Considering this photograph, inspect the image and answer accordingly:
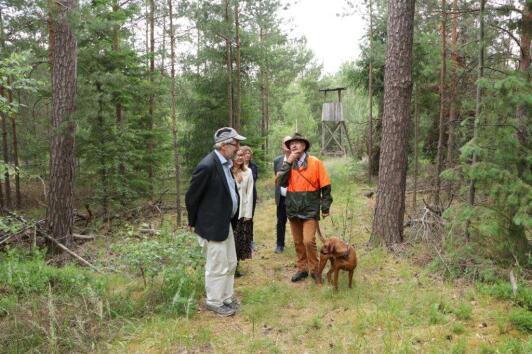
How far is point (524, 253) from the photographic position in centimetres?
Result: 538

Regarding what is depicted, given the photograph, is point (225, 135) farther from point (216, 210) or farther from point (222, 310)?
point (222, 310)

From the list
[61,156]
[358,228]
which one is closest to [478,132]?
[358,228]

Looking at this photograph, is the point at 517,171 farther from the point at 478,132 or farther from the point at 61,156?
the point at 61,156

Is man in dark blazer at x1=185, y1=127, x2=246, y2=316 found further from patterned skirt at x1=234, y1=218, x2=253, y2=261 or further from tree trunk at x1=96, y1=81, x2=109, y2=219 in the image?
tree trunk at x1=96, y1=81, x2=109, y2=219

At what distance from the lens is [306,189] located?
18.6 ft

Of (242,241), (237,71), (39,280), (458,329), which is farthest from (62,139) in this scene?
(237,71)

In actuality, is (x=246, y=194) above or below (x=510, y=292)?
above

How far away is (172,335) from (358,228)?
6149 millimetres

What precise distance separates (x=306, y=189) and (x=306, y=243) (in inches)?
32.4

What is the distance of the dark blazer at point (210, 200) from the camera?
4.64 metres

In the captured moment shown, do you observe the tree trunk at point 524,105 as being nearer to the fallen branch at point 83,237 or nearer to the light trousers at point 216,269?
the light trousers at point 216,269

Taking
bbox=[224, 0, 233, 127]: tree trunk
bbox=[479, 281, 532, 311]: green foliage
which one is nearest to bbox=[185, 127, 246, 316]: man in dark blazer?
bbox=[479, 281, 532, 311]: green foliage

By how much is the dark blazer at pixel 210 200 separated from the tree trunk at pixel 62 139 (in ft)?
14.8

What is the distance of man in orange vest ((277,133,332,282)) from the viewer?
567 centimetres
